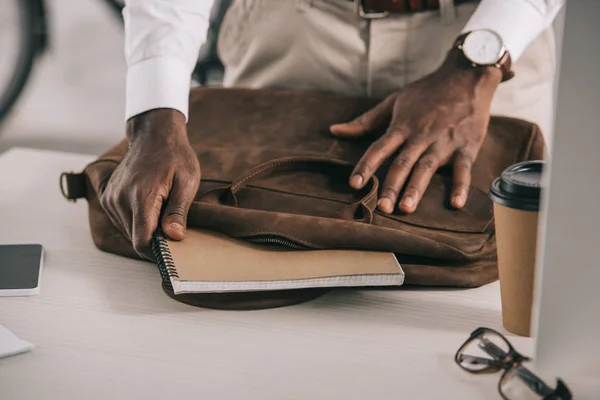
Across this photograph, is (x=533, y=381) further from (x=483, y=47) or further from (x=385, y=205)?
(x=483, y=47)

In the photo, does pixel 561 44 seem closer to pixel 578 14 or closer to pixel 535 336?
pixel 578 14

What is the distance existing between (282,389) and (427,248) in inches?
9.4

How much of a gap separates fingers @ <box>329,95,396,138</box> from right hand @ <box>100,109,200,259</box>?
192 mm

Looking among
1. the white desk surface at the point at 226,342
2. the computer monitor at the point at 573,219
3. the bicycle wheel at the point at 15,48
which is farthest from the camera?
the bicycle wheel at the point at 15,48

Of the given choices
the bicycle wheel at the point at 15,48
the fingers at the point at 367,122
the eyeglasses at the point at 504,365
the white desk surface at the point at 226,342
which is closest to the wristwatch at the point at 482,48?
the fingers at the point at 367,122

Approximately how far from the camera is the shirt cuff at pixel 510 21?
3.72 ft

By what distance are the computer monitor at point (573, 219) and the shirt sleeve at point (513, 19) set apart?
54 cm

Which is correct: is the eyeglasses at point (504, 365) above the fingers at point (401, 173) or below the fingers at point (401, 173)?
below

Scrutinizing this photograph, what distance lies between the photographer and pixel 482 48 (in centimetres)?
111

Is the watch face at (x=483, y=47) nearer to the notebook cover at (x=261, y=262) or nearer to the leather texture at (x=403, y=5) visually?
the leather texture at (x=403, y=5)

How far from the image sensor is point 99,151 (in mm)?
2539

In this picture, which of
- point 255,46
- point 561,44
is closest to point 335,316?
point 561,44

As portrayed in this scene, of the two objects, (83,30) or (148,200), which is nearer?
(148,200)

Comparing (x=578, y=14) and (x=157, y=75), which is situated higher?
(x=578, y=14)
